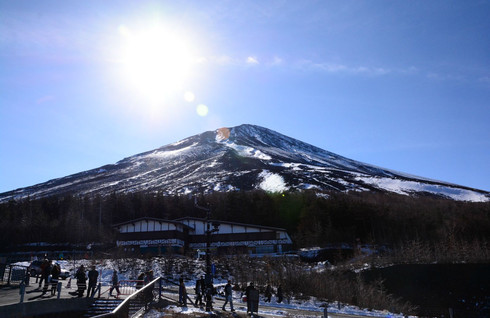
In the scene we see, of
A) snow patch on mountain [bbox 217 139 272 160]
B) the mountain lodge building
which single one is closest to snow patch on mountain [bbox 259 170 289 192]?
snow patch on mountain [bbox 217 139 272 160]

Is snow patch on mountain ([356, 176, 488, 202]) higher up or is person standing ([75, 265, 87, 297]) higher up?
snow patch on mountain ([356, 176, 488, 202])

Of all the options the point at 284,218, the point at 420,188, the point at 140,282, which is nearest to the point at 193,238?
the point at 284,218

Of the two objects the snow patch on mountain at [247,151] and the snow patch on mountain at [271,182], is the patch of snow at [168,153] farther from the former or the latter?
the snow patch on mountain at [271,182]

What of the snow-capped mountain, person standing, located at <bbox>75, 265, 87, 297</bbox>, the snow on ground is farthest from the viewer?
the snow-capped mountain

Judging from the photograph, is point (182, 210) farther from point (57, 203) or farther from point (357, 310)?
point (357, 310)

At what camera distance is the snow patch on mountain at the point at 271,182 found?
310ft

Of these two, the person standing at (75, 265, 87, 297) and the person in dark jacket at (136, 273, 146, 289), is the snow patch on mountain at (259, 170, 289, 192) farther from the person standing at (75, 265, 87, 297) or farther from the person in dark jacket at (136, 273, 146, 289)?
the person standing at (75, 265, 87, 297)

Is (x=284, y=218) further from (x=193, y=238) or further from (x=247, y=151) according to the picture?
(x=247, y=151)

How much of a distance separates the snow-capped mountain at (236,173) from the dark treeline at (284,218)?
23.0m

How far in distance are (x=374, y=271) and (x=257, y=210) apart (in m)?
28.6

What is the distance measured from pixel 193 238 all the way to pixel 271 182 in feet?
164

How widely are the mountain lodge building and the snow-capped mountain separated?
3133cm

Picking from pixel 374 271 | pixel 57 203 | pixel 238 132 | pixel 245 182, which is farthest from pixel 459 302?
pixel 238 132

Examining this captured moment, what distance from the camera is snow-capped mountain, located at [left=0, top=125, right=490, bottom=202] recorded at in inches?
4082
